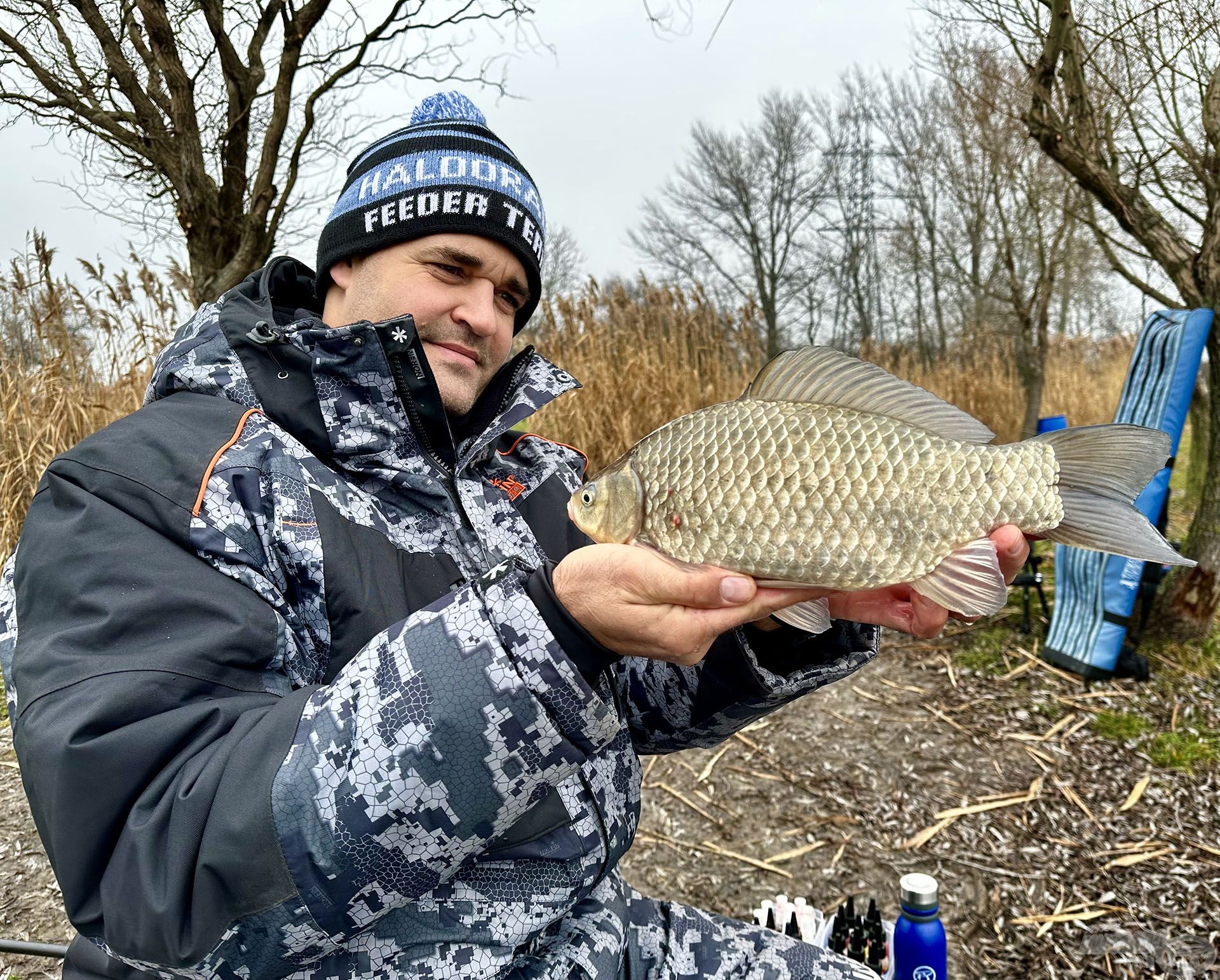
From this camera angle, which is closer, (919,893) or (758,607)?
(758,607)

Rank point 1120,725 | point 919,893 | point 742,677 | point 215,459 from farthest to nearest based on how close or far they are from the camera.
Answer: point 1120,725 → point 919,893 → point 742,677 → point 215,459

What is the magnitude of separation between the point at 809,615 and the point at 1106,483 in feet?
1.57

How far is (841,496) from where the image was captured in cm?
116

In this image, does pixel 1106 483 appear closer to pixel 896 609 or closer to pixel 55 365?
pixel 896 609

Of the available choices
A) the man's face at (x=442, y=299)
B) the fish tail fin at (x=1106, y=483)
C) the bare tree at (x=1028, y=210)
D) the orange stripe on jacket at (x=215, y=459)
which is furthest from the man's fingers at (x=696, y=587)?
the bare tree at (x=1028, y=210)

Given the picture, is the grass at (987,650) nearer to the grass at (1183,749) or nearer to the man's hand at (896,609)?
the grass at (1183,749)

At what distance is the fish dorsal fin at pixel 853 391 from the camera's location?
1255 millimetres

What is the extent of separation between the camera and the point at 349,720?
2.99 feet

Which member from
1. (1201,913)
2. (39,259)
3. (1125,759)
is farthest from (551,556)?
(39,259)

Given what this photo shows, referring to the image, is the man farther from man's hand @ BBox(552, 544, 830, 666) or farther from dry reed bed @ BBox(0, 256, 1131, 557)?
dry reed bed @ BBox(0, 256, 1131, 557)

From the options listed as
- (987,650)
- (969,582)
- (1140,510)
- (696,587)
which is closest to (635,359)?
(987,650)

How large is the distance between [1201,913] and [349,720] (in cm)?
256

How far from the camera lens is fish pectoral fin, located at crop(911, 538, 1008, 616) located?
1165 millimetres

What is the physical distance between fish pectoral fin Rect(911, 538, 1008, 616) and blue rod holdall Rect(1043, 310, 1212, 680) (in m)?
2.78
